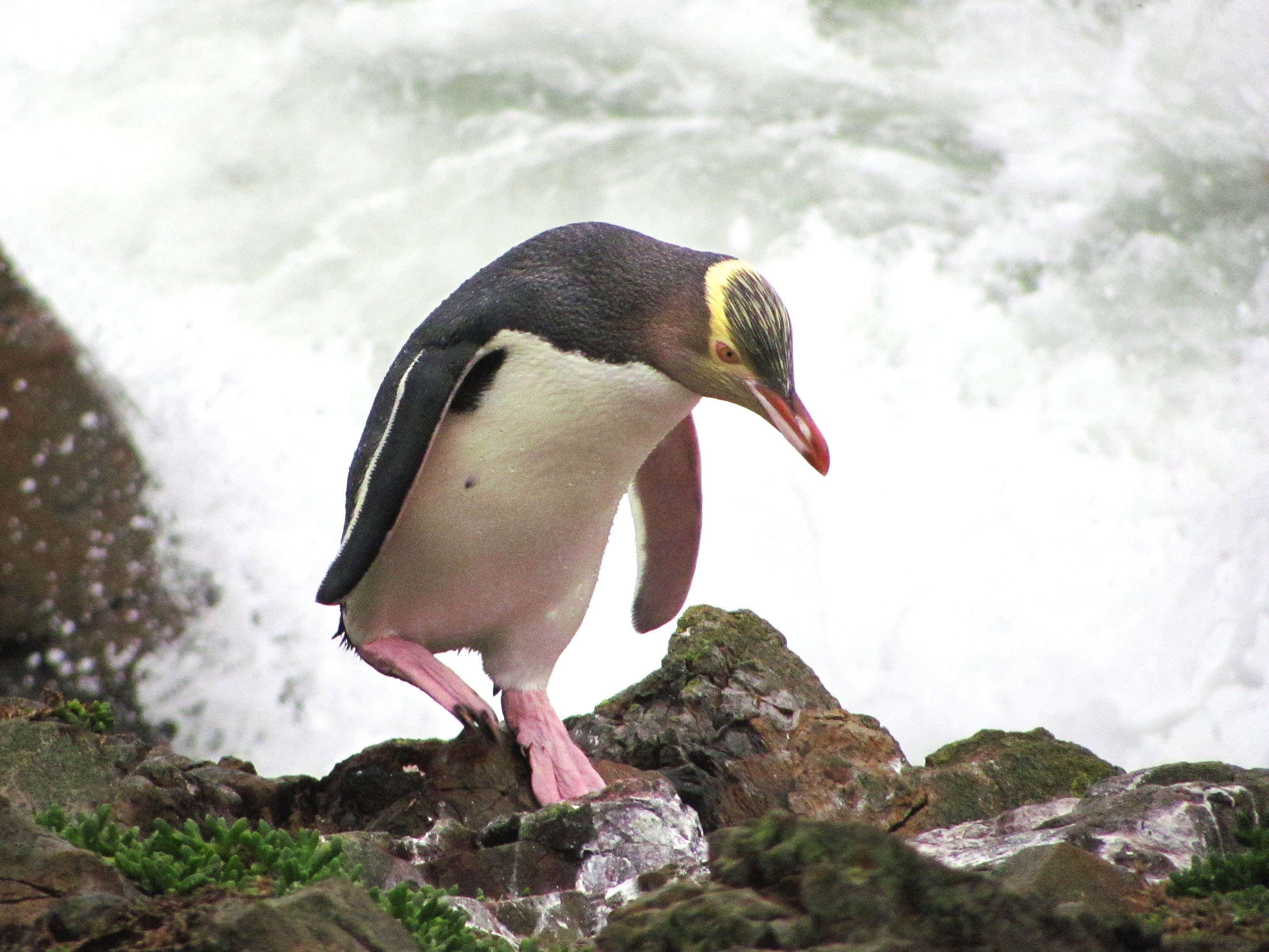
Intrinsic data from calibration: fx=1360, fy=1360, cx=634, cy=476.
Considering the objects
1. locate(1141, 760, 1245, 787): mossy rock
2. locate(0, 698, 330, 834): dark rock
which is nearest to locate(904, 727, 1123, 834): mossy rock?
locate(1141, 760, 1245, 787): mossy rock

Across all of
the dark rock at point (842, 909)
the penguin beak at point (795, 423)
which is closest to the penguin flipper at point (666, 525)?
the penguin beak at point (795, 423)

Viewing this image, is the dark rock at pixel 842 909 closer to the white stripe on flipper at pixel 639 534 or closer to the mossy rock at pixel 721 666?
the mossy rock at pixel 721 666

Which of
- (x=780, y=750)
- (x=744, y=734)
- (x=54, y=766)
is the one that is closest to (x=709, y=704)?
(x=744, y=734)

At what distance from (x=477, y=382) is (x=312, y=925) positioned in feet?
5.75

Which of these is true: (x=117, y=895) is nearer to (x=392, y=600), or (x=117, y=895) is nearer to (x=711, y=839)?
(x=711, y=839)

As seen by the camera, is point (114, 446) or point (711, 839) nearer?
point (711, 839)

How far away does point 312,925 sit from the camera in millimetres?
1642

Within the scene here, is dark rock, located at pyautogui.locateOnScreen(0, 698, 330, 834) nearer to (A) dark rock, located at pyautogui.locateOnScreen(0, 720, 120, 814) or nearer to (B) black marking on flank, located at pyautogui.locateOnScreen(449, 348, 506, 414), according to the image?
(A) dark rock, located at pyautogui.locateOnScreen(0, 720, 120, 814)

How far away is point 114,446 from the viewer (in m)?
6.29

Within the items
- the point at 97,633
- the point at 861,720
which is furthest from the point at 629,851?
the point at 97,633

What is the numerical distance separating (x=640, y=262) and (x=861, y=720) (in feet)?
4.71

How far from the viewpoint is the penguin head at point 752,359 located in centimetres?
295

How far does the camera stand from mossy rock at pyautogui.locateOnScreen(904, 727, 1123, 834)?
323 centimetres

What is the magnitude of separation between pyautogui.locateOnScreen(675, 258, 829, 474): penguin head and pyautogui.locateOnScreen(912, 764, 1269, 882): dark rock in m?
0.82
